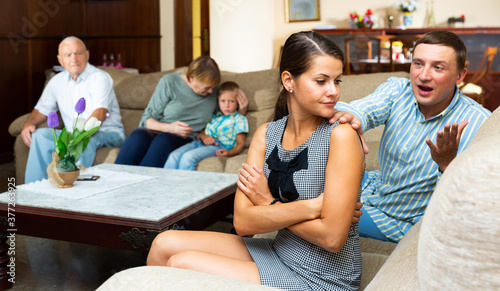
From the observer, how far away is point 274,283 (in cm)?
121

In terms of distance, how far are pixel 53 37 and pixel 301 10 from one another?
4.01 m

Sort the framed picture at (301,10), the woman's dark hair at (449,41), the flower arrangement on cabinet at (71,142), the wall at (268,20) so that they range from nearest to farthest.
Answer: the woman's dark hair at (449,41) → the flower arrangement on cabinet at (71,142) → the wall at (268,20) → the framed picture at (301,10)

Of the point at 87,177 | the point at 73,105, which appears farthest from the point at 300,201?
the point at 73,105

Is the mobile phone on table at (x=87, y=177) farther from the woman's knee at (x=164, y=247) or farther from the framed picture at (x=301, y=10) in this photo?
the framed picture at (x=301, y=10)

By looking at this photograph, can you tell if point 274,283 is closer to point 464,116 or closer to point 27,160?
point 464,116

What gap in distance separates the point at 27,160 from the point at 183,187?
164 cm

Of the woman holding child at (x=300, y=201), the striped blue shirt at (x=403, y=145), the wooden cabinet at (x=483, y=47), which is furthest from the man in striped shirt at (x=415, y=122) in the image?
the wooden cabinet at (x=483, y=47)

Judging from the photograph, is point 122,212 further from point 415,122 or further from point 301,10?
point 301,10

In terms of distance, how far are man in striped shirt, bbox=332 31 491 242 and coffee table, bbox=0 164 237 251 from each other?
650mm

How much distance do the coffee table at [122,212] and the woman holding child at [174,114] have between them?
0.90 meters

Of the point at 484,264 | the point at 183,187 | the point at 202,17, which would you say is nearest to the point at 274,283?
the point at 484,264

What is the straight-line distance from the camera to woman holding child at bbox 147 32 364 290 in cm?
119

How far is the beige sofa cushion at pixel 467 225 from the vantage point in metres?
0.55

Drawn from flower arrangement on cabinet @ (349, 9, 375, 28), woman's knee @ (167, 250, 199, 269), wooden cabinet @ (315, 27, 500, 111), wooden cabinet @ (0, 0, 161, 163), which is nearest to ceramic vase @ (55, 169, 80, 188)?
woman's knee @ (167, 250, 199, 269)
